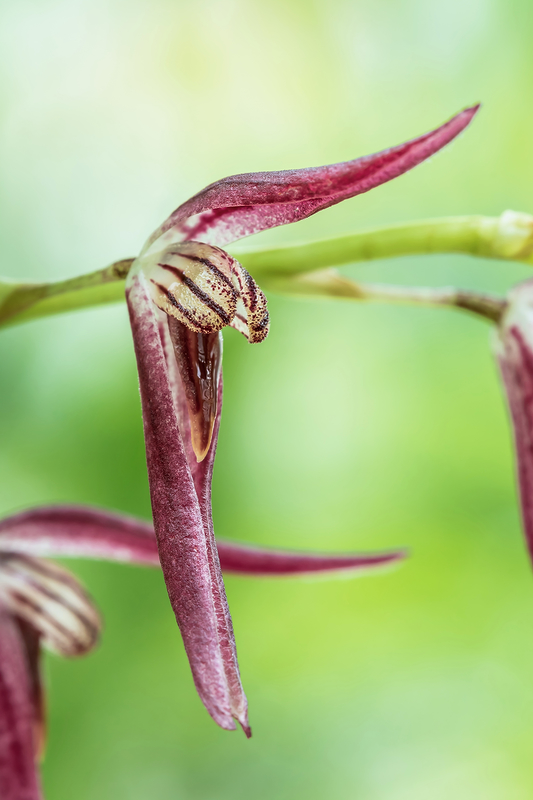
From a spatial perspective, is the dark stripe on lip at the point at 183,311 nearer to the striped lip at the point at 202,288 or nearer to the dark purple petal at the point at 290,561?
the striped lip at the point at 202,288

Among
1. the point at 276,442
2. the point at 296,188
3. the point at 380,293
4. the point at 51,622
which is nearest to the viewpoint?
the point at 296,188

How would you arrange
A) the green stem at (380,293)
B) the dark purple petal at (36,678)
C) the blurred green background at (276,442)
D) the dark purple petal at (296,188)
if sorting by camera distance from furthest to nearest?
1. the blurred green background at (276,442)
2. the dark purple petal at (36,678)
3. the green stem at (380,293)
4. the dark purple petal at (296,188)

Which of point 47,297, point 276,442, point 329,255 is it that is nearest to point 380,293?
point 329,255

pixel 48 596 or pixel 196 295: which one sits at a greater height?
pixel 196 295


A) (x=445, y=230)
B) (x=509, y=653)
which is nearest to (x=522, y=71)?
(x=509, y=653)

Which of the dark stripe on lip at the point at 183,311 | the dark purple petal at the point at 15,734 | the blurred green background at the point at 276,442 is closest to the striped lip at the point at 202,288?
the dark stripe on lip at the point at 183,311

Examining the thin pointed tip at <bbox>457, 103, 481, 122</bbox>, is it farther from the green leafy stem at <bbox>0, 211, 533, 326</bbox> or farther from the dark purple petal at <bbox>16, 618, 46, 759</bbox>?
the dark purple petal at <bbox>16, 618, 46, 759</bbox>

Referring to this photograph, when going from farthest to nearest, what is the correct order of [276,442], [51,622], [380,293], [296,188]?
[276,442] → [51,622] → [380,293] → [296,188]

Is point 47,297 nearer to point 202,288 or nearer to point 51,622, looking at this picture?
point 202,288

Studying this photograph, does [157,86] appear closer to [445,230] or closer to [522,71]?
[522,71]
